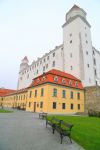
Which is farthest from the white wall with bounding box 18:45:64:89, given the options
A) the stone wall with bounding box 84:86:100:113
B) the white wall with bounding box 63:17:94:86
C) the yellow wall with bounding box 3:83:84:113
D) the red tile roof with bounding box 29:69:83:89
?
the yellow wall with bounding box 3:83:84:113

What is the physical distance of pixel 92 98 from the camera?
34219mm

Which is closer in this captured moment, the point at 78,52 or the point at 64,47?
the point at 78,52

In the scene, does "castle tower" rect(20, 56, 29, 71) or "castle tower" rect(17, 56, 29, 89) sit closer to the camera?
"castle tower" rect(17, 56, 29, 89)

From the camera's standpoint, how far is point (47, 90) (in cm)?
2962

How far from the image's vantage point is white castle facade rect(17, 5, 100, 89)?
39594 mm

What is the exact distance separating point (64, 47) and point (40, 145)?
42715mm

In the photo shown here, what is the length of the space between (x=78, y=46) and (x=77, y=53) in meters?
2.32

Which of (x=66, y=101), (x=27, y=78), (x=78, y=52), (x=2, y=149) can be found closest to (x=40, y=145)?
(x=2, y=149)

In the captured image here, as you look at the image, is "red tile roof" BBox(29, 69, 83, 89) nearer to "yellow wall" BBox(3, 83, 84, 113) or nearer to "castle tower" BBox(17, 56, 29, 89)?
"yellow wall" BBox(3, 83, 84, 113)

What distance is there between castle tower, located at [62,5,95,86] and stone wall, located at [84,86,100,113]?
317cm

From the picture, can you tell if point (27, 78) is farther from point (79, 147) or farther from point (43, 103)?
point (79, 147)

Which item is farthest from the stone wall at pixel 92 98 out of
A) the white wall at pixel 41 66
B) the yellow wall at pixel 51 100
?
the white wall at pixel 41 66

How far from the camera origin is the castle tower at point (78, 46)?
129ft

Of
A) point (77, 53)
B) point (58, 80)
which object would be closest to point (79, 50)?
point (77, 53)
